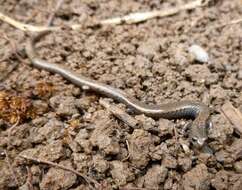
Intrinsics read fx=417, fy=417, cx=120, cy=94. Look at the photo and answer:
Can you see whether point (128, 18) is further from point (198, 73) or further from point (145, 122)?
point (145, 122)

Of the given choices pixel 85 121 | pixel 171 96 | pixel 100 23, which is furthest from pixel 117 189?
pixel 100 23

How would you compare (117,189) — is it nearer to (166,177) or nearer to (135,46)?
(166,177)

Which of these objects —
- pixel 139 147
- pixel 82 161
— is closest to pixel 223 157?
pixel 139 147

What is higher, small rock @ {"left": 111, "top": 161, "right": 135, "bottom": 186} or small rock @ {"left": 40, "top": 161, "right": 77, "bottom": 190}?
small rock @ {"left": 111, "top": 161, "right": 135, "bottom": 186}

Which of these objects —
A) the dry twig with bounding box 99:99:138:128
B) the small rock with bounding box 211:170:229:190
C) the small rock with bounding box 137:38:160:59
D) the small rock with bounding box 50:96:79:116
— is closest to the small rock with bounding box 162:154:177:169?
the small rock with bounding box 211:170:229:190

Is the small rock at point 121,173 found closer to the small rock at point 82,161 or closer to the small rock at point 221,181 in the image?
the small rock at point 82,161

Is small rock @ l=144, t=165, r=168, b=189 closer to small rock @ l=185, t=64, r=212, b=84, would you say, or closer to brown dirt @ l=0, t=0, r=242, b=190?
brown dirt @ l=0, t=0, r=242, b=190

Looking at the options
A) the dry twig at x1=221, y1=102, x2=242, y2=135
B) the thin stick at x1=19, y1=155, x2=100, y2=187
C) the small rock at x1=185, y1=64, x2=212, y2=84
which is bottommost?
the thin stick at x1=19, y1=155, x2=100, y2=187
